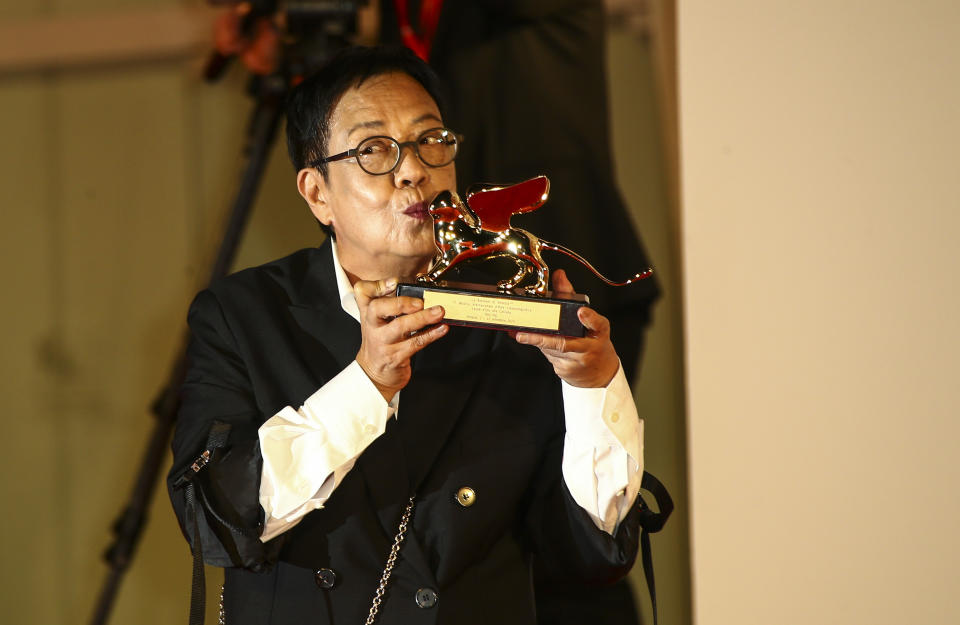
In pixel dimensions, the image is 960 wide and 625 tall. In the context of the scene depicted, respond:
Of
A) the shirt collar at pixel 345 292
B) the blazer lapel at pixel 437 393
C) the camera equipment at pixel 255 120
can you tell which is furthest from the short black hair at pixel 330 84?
the camera equipment at pixel 255 120

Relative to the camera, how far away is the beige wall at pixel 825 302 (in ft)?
4.10

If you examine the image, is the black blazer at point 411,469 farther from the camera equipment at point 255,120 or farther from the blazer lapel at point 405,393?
the camera equipment at point 255,120

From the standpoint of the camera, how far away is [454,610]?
3.52 ft

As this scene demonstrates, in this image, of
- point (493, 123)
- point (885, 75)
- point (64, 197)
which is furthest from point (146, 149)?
point (885, 75)

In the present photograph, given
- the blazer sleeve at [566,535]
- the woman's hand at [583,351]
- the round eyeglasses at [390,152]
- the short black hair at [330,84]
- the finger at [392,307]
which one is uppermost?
the short black hair at [330,84]

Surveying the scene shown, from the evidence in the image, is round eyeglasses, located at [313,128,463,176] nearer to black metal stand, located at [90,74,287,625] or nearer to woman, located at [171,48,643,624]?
woman, located at [171,48,643,624]

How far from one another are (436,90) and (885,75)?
0.58 metres

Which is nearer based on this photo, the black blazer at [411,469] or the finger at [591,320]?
the finger at [591,320]

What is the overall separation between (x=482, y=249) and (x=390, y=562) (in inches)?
14.2

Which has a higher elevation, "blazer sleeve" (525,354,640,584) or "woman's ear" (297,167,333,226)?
"woman's ear" (297,167,333,226)

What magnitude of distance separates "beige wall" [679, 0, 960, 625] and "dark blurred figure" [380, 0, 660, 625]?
0.25m

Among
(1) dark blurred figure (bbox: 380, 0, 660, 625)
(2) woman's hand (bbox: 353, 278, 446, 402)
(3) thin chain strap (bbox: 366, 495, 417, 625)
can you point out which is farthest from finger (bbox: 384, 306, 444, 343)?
(1) dark blurred figure (bbox: 380, 0, 660, 625)

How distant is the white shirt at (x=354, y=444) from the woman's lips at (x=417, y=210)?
0.65 feet

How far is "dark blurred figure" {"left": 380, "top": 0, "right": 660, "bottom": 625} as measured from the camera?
152 cm
